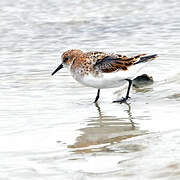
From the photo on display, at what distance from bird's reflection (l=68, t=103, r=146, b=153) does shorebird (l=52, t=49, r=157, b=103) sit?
0.74 m

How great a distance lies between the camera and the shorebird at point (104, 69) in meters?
9.35

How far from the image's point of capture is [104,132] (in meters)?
7.69

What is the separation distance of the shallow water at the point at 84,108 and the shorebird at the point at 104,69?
0.42 metres

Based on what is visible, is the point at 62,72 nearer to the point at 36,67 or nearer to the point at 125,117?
the point at 36,67

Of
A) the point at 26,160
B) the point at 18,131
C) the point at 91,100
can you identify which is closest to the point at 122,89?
the point at 91,100

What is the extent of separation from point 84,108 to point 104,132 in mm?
1700

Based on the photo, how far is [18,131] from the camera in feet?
25.8

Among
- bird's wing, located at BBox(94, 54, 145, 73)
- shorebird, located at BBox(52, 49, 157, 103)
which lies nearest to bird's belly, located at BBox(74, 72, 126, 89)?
shorebird, located at BBox(52, 49, 157, 103)

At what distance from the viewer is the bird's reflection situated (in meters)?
7.00

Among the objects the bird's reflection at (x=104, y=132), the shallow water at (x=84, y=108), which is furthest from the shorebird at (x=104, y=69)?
the bird's reflection at (x=104, y=132)

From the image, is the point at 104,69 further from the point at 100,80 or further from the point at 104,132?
the point at 104,132

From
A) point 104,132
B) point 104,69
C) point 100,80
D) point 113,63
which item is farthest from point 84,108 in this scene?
point 104,132

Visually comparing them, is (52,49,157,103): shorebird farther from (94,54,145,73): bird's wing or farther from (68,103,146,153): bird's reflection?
(68,103,146,153): bird's reflection

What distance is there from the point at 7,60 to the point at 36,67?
117cm
